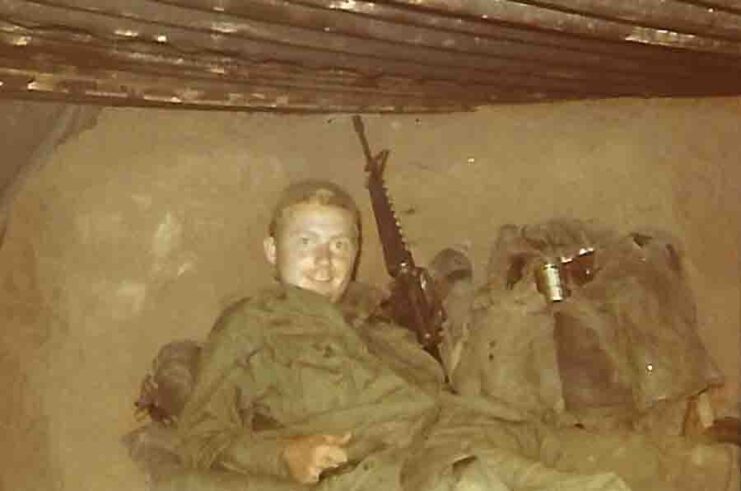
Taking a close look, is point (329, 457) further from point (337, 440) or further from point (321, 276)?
point (321, 276)

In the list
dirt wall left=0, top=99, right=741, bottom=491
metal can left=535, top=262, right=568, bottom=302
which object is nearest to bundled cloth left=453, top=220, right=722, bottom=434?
metal can left=535, top=262, right=568, bottom=302

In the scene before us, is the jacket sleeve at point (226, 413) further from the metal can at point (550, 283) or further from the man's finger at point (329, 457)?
the metal can at point (550, 283)

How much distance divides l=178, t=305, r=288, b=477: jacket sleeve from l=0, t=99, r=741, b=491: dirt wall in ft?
0.70

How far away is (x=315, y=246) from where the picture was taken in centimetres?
212

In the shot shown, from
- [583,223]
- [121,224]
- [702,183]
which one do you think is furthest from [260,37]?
Result: [702,183]

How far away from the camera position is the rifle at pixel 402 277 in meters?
2.19

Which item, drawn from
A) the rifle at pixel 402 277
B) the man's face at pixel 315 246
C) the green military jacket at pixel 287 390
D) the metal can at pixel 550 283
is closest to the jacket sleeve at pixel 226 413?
the green military jacket at pixel 287 390

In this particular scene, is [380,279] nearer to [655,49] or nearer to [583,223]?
[583,223]

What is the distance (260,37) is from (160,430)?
1.70ft

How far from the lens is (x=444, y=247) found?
2.37 meters

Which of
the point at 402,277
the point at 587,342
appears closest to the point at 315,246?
the point at 402,277

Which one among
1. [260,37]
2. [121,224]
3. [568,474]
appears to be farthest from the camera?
[121,224]

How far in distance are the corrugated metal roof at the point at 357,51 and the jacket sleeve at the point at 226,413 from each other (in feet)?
1.09

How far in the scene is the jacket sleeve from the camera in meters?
1.90
